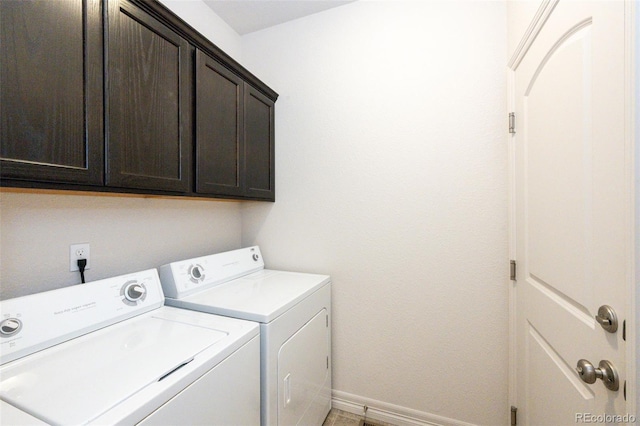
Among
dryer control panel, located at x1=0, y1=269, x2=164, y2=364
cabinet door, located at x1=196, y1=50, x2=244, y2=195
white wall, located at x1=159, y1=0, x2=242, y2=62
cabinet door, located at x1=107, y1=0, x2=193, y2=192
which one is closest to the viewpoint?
dryer control panel, located at x1=0, y1=269, x2=164, y2=364

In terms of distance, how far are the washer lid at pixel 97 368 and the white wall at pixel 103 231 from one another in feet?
1.07

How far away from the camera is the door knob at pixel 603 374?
679 millimetres

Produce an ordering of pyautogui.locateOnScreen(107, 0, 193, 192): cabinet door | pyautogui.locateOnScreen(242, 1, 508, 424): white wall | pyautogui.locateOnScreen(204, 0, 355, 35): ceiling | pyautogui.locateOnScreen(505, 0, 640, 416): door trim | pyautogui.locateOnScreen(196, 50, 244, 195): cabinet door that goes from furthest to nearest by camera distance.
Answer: pyautogui.locateOnScreen(204, 0, 355, 35): ceiling
pyautogui.locateOnScreen(242, 1, 508, 424): white wall
pyautogui.locateOnScreen(196, 50, 244, 195): cabinet door
pyautogui.locateOnScreen(107, 0, 193, 192): cabinet door
pyautogui.locateOnScreen(505, 0, 640, 416): door trim

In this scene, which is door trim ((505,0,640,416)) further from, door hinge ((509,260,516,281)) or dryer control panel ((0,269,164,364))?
dryer control panel ((0,269,164,364))

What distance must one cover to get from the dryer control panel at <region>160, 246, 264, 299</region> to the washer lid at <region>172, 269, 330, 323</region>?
4 centimetres

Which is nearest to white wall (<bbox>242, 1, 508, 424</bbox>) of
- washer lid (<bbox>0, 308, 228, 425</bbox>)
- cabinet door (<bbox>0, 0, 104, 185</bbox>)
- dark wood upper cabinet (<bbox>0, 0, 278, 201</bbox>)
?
dark wood upper cabinet (<bbox>0, 0, 278, 201</bbox>)

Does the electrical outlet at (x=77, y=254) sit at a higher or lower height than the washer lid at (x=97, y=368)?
higher

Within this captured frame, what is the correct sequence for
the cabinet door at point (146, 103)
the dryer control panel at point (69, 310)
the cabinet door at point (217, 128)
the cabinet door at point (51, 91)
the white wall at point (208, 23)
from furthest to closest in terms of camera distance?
the white wall at point (208, 23) < the cabinet door at point (217, 128) < the cabinet door at point (146, 103) < the dryer control panel at point (69, 310) < the cabinet door at point (51, 91)

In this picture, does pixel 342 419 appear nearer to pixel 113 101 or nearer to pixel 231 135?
pixel 231 135

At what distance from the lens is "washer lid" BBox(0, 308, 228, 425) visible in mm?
636

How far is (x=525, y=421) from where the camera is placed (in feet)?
4.22

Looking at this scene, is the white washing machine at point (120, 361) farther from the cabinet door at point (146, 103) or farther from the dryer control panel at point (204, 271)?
the cabinet door at point (146, 103)

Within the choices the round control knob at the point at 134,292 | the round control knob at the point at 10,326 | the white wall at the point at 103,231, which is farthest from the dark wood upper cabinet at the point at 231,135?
the round control knob at the point at 10,326

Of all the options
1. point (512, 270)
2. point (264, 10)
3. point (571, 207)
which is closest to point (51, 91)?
point (264, 10)
